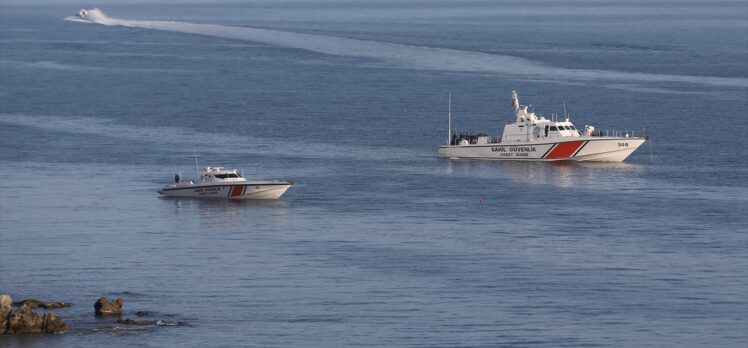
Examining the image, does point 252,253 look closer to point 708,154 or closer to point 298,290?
point 298,290

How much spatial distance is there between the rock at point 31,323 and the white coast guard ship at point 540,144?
6939 cm

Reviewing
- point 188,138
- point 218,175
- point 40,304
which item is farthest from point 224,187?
point 40,304

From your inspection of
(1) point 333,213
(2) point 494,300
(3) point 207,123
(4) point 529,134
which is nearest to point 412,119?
(3) point 207,123

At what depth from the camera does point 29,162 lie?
138375 millimetres

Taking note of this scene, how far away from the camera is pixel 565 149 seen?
459 feet

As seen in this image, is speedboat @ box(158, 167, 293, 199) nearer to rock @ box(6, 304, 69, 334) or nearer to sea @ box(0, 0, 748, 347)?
sea @ box(0, 0, 748, 347)

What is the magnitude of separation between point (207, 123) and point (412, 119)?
2069 centimetres

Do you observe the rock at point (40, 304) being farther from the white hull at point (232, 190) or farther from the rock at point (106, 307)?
the white hull at point (232, 190)

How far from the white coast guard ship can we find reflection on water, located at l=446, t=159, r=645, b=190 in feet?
2.19

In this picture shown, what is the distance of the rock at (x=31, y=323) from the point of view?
74969 mm

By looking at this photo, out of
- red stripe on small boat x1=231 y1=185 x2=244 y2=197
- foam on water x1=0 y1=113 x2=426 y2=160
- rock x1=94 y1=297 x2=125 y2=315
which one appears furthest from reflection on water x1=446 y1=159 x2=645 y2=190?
rock x1=94 y1=297 x2=125 y2=315

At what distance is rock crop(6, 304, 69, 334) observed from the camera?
7497 centimetres

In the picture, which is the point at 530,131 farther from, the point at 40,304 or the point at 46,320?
the point at 46,320

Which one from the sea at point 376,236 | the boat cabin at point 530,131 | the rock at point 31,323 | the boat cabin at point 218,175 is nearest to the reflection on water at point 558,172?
the sea at point 376,236
